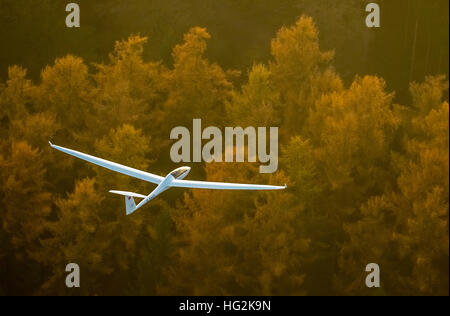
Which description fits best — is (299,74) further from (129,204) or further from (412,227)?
(129,204)

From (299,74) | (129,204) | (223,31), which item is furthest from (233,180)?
(223,31)

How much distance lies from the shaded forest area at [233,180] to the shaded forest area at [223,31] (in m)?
2.07

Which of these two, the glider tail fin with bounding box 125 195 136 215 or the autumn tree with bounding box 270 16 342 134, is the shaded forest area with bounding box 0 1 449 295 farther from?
the glider tail fin with bounding box 125 195 136 215

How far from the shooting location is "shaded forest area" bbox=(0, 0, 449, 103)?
58.0m

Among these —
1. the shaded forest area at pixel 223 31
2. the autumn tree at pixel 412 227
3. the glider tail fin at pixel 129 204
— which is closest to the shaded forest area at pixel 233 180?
the autumn tree at pixel 412 227

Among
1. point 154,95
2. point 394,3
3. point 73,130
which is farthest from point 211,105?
point 394,3

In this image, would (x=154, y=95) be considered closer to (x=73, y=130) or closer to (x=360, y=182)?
(x=73, y=130)

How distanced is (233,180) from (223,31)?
17423 millimetres

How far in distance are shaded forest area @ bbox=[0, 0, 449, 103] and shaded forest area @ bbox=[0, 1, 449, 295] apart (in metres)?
2.07

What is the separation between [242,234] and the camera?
4988 centimetres

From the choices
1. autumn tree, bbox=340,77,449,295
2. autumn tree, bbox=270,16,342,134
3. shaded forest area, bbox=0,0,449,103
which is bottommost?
autumn tree, bbox=340,77,449,295

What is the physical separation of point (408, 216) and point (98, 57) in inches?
920

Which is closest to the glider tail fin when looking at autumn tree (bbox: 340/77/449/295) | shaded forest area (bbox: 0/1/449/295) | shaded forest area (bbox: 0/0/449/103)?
shaded forest area (bbox: 0/1/449/295)

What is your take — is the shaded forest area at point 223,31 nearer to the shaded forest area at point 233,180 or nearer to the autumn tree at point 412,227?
the shaded forest area at point 233,180
